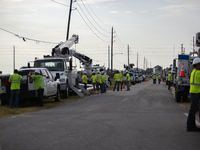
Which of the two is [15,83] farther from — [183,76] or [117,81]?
[117,81]

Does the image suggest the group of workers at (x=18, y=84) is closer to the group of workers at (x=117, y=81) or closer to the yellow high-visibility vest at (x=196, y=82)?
the group of workers at (x=117, y=81)

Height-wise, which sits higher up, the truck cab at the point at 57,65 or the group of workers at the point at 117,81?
the truck cab at the point at 57,65

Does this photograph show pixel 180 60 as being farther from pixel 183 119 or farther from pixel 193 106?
pixel 193 106

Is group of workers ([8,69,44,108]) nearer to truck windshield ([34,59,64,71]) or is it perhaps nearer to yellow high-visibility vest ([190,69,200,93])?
truck windshield ([34,59,64,71])

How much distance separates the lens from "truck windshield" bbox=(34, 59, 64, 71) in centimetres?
2089

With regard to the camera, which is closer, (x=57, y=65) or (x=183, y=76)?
(x=183, y=76)

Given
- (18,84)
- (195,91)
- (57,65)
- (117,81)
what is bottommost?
(117,81)

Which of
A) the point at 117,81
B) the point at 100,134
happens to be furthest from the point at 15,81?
the point at 117,81

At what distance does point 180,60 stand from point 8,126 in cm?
1125

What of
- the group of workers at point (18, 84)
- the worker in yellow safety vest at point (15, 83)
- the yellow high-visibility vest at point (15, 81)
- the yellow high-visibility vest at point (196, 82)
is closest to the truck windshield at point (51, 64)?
the group of workers at point (18, 84)

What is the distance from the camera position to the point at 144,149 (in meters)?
6.28

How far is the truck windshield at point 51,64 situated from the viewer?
20.9 meters

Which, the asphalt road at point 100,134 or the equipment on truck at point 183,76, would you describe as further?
A: the equipment on truck at point 183,76

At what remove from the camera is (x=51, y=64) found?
2105 cm
